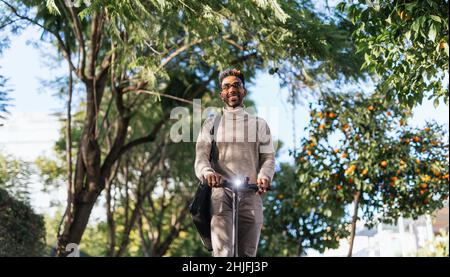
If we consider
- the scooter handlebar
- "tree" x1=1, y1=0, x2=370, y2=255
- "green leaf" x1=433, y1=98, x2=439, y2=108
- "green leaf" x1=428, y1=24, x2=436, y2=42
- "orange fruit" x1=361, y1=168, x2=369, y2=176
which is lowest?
the scooter handlebar

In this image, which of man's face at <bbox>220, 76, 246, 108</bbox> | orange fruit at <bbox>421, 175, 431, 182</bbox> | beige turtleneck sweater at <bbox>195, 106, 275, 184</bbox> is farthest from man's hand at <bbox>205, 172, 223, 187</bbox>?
orange fruit at <bbox>421, 175, 431, 182</bbox>

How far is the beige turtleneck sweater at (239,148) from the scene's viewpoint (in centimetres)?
466

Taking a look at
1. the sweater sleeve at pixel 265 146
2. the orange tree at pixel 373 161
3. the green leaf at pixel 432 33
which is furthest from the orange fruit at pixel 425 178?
the sweater sleeve at pixel 265 146

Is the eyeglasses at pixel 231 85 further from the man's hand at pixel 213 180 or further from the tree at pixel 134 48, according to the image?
the tree at pixel 134 48

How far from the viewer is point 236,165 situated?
15.3 feet

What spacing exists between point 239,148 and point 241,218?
57cm

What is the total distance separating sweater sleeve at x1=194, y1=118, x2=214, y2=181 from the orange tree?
5.89 metres

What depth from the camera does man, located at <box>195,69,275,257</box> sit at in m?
4.50

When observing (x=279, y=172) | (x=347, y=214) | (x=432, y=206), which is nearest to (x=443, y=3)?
(x=432, y=206)

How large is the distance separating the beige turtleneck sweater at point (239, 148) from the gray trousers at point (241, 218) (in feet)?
0.49

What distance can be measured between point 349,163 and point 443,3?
5.24m

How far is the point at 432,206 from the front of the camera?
11039 mm

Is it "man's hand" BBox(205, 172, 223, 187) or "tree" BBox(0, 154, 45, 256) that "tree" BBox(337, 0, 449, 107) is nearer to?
"man's hand" BBox(205, 172, 223, 187)

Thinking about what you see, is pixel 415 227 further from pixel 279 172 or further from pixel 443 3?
pixel 443 3
